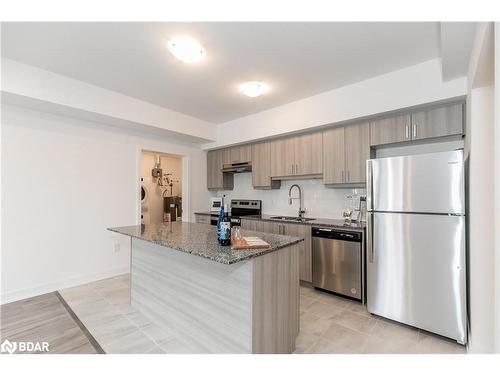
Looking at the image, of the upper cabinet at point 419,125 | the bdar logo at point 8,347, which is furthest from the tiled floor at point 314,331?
the upper cabinet at point 419,125

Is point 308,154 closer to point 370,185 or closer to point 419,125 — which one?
point 370,185

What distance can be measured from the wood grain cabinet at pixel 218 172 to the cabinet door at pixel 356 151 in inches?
90.2

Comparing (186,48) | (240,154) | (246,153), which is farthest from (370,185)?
(240,154)

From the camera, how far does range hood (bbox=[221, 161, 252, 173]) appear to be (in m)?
4.37

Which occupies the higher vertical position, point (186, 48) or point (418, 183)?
point (186, 48)

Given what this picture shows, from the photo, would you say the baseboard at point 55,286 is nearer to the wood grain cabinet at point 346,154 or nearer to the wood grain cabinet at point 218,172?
the wood grain cabinet at point 218,172

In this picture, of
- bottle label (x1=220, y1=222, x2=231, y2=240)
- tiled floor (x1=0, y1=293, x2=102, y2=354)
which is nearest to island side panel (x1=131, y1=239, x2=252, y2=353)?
bottle label (x1=220, y1=222, x2=231, y2=240)

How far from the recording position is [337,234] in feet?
9.58

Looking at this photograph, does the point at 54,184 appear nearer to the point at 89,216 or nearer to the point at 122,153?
the point at 89,216

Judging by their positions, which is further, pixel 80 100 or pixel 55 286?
pixel 55 286

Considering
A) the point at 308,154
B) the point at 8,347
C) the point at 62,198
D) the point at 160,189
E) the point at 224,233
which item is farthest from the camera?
the point at 160,189

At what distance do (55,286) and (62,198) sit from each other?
1.13 m
